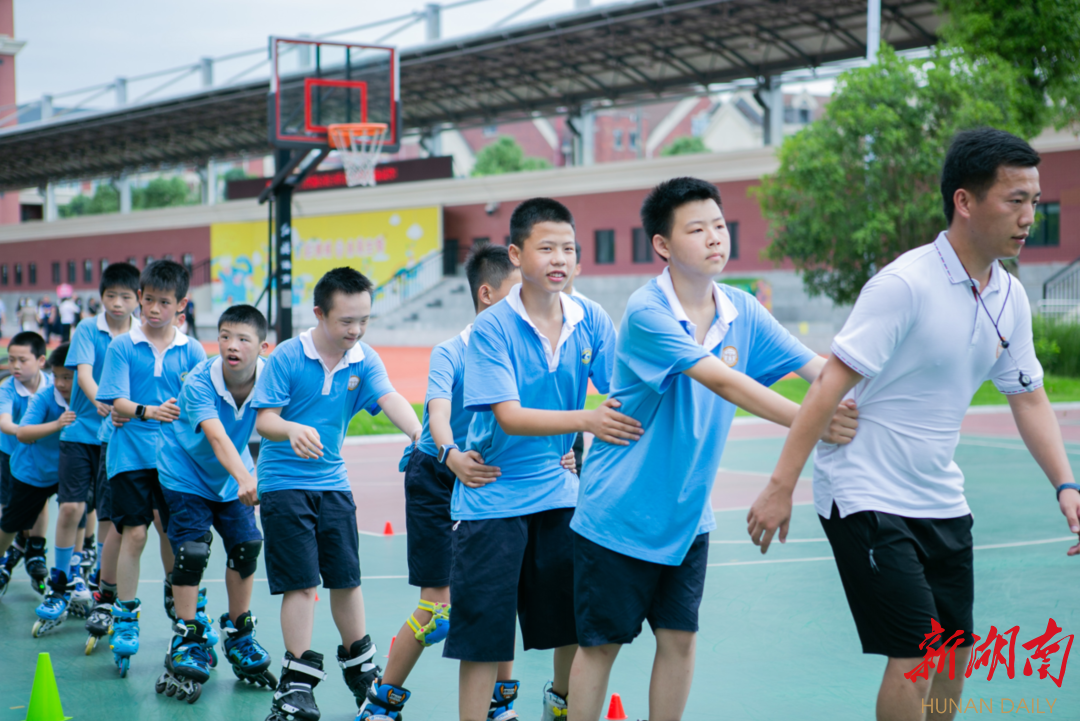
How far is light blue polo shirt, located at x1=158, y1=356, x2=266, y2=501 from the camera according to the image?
4.71 m

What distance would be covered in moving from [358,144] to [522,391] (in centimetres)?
1416

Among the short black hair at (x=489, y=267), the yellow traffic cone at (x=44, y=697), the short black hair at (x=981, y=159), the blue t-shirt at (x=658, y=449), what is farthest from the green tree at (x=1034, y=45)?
the yellow traffic cone at (x=44, y=697)

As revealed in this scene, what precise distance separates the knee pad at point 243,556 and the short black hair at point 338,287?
4.17ft

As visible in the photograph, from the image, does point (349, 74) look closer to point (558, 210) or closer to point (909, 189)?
point (909, 189)

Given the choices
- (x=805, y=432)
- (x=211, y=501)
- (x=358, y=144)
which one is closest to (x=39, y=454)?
(x=211, y=501)

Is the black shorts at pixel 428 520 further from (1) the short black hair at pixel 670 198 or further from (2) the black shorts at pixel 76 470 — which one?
(2) the black shorts at pixel 76 470

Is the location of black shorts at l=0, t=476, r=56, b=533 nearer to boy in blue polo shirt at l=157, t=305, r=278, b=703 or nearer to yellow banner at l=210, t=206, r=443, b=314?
boy in blue polo shirt at l=157, t=305, r=278, b=703

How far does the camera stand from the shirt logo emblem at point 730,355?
10.4 feet

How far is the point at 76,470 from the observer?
598cm

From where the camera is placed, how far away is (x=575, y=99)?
3284 cm

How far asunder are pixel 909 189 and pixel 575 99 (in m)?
15.1

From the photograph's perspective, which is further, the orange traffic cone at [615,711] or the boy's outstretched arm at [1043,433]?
the orange traffic cone at [615,711]

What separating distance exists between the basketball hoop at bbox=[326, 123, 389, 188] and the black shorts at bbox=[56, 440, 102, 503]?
9681mm

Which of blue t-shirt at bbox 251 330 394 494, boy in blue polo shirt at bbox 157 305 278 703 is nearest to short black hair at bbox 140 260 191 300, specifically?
boy in blue polo shirt at bbox 157 305 278 703
